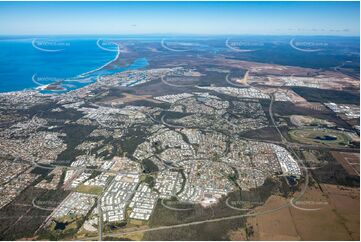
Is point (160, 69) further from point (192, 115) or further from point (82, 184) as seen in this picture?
point (82, 184)

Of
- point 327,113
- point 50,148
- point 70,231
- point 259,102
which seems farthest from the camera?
point 259,102

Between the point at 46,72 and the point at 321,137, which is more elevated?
the point at 321,137

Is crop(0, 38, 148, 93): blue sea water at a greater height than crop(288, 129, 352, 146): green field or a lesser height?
lesser

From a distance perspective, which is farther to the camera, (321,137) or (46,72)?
(46,72)

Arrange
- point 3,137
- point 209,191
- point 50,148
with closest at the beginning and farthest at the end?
1. point 209,191
2. point 50,148
3. point 3,137

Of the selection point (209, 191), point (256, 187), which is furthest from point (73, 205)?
point (256, 187)

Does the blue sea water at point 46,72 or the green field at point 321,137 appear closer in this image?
the green field at point 321,137

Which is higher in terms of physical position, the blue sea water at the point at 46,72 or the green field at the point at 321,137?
the green field at the point at 321,137

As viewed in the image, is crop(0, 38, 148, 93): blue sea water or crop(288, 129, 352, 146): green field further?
crop(0, 38, 148, 93): blue sea water

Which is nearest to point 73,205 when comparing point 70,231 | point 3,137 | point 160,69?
point 70,231

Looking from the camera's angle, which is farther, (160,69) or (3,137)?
(160,69)
